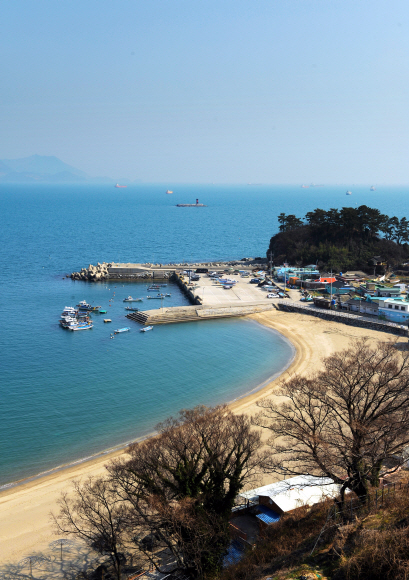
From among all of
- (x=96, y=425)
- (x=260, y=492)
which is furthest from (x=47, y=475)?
(x=260, y=492)

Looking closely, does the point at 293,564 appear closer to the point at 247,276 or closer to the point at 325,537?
the point at 325,537

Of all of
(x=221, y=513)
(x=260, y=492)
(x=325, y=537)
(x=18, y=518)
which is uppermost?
(x=325, y=537)

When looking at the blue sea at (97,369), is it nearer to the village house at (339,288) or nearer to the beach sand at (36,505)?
the beach sand at (36,505)

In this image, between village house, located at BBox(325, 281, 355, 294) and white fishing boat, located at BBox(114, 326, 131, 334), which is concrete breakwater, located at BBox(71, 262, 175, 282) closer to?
white fishing boat, located at BBox(114, 326, 131, 334)

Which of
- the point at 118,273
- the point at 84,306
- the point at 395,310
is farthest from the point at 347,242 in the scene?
the point at 84,306

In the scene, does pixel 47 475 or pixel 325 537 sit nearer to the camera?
pixel 325 537
